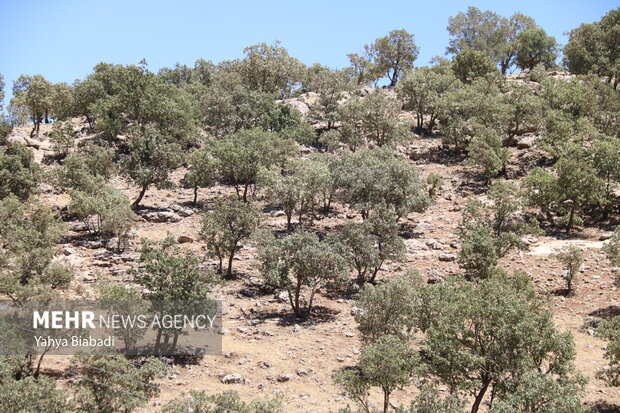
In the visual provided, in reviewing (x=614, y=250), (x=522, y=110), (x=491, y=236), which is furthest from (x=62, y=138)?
(x=614, y=250)

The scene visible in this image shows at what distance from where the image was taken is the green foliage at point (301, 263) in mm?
30203

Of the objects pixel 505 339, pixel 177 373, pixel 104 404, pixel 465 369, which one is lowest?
pixel 177 373

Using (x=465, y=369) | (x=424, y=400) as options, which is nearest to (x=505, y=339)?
(x=465, y=369)

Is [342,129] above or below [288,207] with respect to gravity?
above

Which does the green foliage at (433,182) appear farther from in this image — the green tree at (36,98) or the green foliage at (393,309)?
the green tree at (36,98)

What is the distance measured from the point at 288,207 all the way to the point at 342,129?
776 inches

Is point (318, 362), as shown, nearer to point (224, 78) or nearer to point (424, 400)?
point (424, 400)

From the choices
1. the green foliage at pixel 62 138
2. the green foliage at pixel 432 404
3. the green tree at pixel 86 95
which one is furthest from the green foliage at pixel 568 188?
the green tree at pixel 86 95

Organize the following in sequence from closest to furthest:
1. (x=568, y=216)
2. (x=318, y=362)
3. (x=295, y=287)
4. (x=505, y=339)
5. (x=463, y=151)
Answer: (x=505, y=339) < (x=318, y=362) < (x=295, y=287) < (x=568, y=216) < (x=463, y=151)

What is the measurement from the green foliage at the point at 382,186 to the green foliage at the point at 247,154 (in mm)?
7914

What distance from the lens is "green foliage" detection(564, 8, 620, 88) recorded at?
69.9 meters

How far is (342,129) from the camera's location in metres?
59.4

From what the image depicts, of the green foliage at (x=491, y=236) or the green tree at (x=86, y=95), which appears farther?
the green tree at (x=86, y=95)

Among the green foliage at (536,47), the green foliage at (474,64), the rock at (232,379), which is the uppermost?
the green foliage at (536,47)
